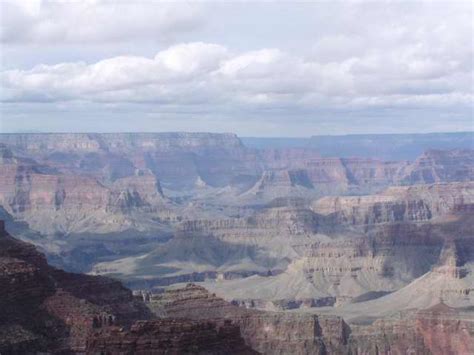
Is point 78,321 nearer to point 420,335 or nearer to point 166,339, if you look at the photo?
point 166,339

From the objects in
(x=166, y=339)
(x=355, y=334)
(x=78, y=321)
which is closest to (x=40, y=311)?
(x=78, y=321)

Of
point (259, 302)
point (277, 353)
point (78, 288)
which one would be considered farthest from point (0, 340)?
point (259, 302)

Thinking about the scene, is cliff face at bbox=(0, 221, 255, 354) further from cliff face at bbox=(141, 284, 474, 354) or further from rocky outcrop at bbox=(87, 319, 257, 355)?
cliff face at bbox=(141, 284, 474, 354)

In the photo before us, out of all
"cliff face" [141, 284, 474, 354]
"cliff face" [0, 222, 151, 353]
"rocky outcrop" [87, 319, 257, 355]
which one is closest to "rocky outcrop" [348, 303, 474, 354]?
"cliff face" [141, 284, 474, 354]

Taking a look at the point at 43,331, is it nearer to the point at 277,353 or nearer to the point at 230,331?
the point at 230,331

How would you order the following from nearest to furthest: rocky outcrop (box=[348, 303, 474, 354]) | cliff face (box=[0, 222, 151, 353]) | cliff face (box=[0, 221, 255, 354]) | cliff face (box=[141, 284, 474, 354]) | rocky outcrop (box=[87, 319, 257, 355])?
rocky outcrop (box=[87, 319, 257, 355]) → cliff face (box=[0, 221, 255, 354]) → cliff face (box=[0, 222, 151, 353]) → cliff face (box=[141, 284, 474, 354]) → rocky outcrop (box=[348, 303, 474, 354])

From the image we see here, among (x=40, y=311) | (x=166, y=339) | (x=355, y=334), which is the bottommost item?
(x=355, y=334)

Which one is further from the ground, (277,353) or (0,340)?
(0,340)

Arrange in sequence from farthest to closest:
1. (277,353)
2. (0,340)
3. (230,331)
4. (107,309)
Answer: (277,353) → (107,309) → (0,340) → (230,331)

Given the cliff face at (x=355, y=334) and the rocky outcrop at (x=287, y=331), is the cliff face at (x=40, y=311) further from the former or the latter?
the cliff face at (x=355, y=334)

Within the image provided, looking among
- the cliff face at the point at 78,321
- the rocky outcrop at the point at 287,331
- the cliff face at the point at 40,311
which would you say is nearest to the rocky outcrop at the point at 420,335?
the rocky outcrop at the point at 287,331

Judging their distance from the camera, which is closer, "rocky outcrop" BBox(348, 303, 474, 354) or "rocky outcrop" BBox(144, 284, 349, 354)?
"rocky outcrop" BBox(144, 284, 349, 354)
